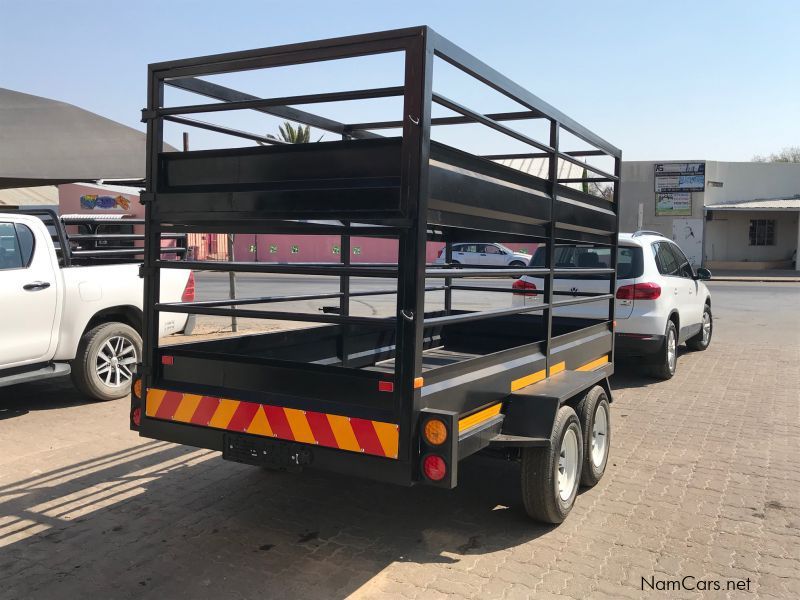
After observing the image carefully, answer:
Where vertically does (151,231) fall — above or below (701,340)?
above

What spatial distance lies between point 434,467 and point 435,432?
17 centimetres

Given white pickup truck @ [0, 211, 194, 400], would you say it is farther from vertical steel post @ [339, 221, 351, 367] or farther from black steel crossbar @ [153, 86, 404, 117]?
black steel crossbar @ [153, 86, 404, 117]

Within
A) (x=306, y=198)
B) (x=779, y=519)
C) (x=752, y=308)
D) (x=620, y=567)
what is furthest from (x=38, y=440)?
(x=752, y=308)

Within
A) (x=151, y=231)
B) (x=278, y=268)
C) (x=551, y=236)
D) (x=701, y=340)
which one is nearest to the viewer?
(x=278, y=268)

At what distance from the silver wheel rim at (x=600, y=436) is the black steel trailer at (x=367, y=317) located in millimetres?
270

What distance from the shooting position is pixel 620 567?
12.4 feet

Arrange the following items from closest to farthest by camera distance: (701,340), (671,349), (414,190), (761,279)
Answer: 1. (414,190)
2. (671,349)
3. (701,340)
4. (761,279)

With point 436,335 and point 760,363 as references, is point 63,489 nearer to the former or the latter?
point 436,335

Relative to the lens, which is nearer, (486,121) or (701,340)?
(486,121)

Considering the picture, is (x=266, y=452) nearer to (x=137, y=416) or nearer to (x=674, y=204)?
(x=137, y=416)

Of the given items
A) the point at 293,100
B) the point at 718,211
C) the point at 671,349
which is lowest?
the point at 671,349

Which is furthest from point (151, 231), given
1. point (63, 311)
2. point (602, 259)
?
point (602, 259)

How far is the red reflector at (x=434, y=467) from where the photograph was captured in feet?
10.7

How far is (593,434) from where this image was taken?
5.02 m
